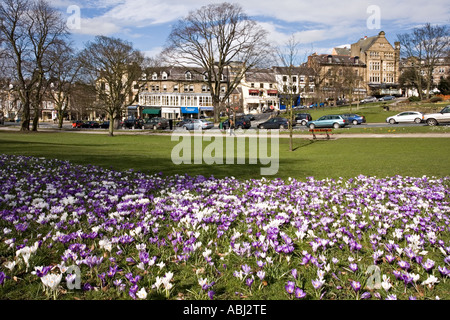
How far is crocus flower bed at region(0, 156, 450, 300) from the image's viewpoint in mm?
3086

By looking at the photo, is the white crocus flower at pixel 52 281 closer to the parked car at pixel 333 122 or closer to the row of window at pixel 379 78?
the parked car at pixel 333 122

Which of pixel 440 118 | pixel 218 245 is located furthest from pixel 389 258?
pixel 440 118

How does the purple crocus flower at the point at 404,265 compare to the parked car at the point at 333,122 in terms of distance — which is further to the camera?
the parked car at the point at 333,122

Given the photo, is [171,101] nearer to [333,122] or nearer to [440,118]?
[333,122]

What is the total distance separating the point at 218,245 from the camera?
14.3 feet

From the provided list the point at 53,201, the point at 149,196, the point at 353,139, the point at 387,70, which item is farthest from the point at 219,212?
the point at 387,70

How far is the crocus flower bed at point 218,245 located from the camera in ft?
10.1

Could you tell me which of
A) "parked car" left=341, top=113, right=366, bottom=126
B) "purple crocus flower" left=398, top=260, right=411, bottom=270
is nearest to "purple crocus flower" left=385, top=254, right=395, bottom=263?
"purple crocus flower" left=398, top=260, right=411, bottom=270

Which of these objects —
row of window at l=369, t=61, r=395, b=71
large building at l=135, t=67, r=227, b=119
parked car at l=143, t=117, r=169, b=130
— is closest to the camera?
parked car at l=143, t=117, r=169, b=130

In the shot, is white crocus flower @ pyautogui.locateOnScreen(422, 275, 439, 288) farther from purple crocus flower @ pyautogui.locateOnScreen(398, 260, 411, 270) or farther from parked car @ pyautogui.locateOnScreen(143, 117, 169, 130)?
parked car @ pyautogui.locateOnScreen(143, 117, 169, 130)

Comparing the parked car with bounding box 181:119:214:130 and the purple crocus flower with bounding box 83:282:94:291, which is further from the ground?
the parked car with bounding box 181:119:214:130

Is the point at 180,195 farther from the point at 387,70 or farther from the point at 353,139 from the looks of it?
the point at 387,70

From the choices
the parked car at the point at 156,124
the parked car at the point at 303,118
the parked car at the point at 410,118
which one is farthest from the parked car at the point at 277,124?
the parked car at the point at 156,124

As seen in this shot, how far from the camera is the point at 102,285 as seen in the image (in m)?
3.13
